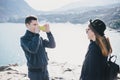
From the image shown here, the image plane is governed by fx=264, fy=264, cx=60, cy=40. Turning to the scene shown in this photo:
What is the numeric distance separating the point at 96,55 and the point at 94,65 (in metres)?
0.18

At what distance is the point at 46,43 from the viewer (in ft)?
19.0

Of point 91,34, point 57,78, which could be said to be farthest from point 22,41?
point 57,78

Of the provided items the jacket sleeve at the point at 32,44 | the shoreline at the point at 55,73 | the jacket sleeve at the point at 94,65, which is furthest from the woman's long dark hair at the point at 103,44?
the shoreline at the point at 55,73

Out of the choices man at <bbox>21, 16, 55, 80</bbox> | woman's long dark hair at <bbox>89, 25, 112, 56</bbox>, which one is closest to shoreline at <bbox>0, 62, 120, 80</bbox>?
man at <bbox>21, 16, 55, 80</bbox>

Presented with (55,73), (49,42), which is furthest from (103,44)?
(55,73)

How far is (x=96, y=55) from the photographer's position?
455 cm

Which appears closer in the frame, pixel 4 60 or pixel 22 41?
pixel 22 41

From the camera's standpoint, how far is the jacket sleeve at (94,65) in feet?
15.0

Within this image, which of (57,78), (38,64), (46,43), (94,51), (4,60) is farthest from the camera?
(4,60)

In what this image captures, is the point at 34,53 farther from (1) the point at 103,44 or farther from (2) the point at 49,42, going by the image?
(1) the point at 103,44

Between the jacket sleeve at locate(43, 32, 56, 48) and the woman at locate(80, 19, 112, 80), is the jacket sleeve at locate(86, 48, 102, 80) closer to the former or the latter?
the woman at locate(80, 19, 112, 80)

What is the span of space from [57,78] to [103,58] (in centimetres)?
534

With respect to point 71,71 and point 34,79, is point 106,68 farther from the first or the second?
point 71,71

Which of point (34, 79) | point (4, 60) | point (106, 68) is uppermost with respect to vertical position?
point (106, 68)
